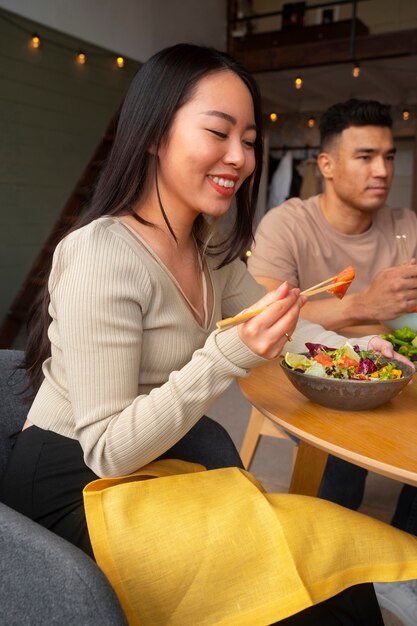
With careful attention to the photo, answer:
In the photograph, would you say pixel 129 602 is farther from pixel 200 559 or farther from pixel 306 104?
pixel 306 104

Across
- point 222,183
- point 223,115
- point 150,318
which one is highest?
point 223,115

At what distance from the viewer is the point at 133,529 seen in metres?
0.82

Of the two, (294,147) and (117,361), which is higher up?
(294,147)

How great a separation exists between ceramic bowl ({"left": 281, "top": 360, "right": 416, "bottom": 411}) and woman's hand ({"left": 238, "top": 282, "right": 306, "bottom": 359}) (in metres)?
0.18

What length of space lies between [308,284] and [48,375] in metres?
1.26

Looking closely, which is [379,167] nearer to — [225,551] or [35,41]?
[225,551]

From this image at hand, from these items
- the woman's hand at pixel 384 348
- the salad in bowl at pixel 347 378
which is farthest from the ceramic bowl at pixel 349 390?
the woman's hand at pixel 384 348

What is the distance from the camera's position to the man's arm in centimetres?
156

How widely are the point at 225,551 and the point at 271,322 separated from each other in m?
0.33

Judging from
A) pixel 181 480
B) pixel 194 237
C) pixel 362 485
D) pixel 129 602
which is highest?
pixel 194 237

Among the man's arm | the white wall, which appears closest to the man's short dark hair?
the man's arm

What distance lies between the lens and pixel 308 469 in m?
1.58

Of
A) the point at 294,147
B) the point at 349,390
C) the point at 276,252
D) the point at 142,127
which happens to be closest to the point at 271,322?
the point at 349,390

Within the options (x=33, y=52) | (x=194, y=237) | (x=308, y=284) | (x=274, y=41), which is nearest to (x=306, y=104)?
(x=274, y=41)
